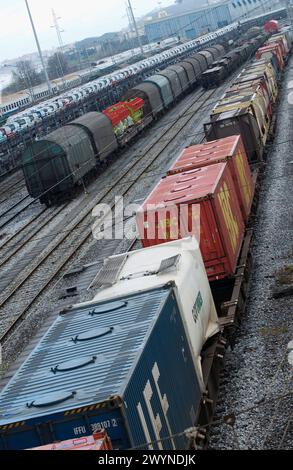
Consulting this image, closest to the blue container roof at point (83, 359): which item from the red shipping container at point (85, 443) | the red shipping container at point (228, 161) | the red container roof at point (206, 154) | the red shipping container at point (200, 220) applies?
the red shipping container at point (85, 443)

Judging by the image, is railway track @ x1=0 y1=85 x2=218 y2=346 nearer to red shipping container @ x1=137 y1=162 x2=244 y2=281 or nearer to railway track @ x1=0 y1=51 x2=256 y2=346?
railway track @ x1=0 y1=51 x2=256 y2=346

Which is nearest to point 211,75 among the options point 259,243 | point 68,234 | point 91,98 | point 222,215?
point 91,98

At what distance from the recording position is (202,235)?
18.0 metres

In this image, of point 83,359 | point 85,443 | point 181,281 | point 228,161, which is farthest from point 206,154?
point 85,443

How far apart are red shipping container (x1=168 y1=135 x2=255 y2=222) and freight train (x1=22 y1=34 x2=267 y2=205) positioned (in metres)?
12.4

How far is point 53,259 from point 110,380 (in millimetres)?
18065

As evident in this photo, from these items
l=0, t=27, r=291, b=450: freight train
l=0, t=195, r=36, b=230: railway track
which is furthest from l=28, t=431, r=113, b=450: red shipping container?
l=0, t=195, r=36, b=230: railway track

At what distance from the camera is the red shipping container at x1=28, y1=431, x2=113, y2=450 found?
8703mm

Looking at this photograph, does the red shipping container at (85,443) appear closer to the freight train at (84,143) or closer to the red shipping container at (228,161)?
the red shipping container at (228,161)

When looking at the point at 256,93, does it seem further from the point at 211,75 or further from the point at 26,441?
the point at 211,75

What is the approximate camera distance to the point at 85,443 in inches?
347

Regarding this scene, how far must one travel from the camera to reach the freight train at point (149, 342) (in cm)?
954

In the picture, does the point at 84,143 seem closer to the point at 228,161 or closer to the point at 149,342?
the point at 228,161

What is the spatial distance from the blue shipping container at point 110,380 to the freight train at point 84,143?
2333cm
